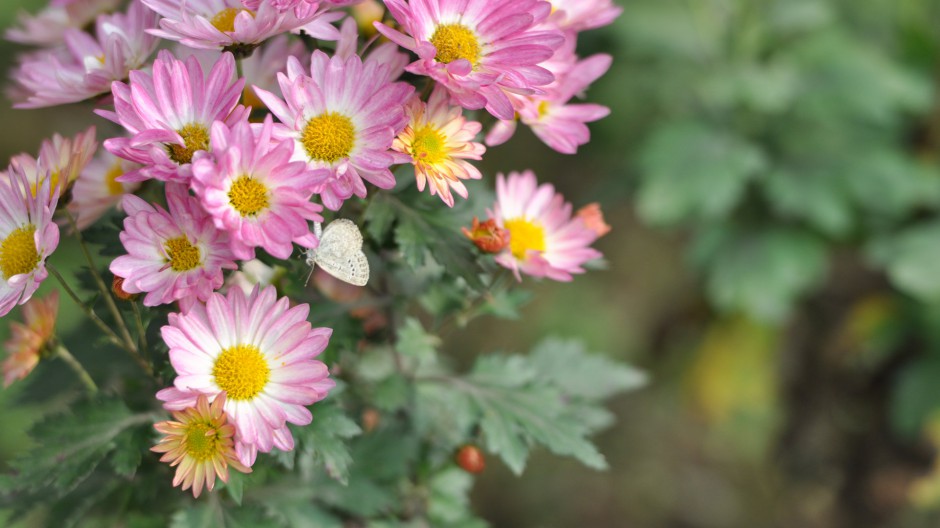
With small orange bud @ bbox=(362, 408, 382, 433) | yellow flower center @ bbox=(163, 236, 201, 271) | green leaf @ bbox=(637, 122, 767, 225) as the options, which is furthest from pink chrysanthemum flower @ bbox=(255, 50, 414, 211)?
green leaf @ bbox=(637, 122, 767, 225)

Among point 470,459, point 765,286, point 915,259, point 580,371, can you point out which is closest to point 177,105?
point 470,459

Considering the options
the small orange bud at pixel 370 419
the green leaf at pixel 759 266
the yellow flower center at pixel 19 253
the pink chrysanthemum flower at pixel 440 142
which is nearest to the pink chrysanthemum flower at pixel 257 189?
the pink chrysanthemum flower at pixel 440 142

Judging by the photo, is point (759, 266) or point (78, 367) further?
point (759, 266)

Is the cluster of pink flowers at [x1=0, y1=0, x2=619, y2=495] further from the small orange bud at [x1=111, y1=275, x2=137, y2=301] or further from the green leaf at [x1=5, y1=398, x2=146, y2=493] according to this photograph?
the green leaf at [x1=5, y1=398, x2=146, y2=493]

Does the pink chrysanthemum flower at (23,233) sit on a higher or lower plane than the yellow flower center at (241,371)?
lower

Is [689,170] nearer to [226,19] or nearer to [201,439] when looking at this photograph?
[226,19]

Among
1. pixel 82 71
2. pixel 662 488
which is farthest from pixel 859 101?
pixel 82 71

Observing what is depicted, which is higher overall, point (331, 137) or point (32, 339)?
point (331, 137)

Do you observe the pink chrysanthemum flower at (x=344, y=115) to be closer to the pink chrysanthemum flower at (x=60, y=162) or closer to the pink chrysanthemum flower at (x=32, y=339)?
the pink chrysanthemum flower at (x=60, y=162)
